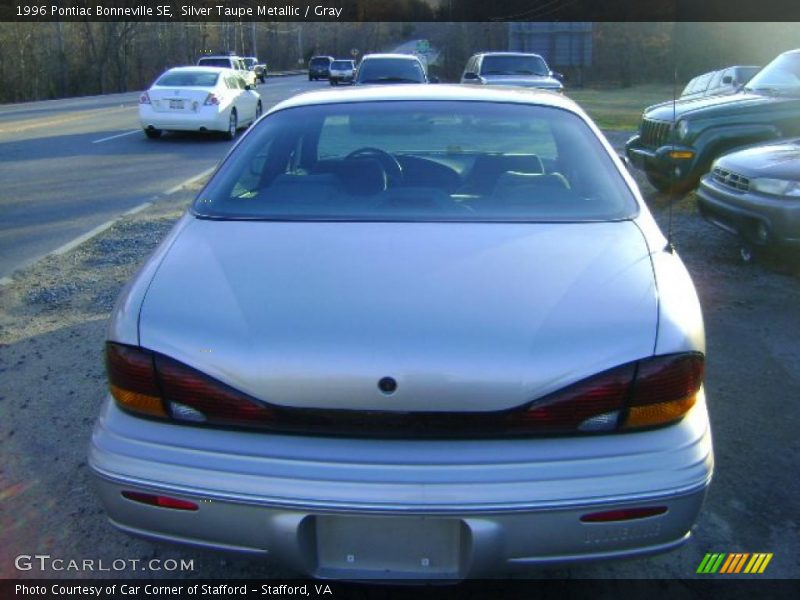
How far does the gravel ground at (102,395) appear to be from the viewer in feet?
9.69

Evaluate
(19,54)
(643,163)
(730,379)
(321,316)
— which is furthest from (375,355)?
(19,54)

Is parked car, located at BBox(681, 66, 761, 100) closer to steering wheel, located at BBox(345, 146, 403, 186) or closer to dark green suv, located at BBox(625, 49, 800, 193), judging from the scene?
dark green suv, located at BBox(625, 49, 800, 193)

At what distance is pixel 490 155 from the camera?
3.72m

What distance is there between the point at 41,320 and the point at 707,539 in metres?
4.23

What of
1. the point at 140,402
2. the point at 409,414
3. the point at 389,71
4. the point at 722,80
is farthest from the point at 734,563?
the point at 389,71

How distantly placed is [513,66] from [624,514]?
1805 centimetres

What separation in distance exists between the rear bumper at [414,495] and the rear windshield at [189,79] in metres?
15.9

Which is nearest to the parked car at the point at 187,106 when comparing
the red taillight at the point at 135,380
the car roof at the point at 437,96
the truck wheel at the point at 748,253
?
the truck wheel at the point at 748,253

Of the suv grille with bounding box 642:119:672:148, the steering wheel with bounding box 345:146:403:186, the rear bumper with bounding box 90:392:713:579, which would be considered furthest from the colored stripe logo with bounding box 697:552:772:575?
the suv grille with bounding box 642:119:672:148

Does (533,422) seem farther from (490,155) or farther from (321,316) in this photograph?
(490,155)

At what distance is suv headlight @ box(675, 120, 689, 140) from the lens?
Answer: 8.39 meters

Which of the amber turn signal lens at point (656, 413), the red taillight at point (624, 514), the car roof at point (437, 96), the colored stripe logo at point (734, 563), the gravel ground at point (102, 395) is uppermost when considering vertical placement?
the car roof at point (437, 96)

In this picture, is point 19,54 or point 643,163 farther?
point 19,54

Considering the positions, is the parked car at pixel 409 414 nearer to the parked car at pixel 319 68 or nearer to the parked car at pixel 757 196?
the parked car at pixel 757 196
